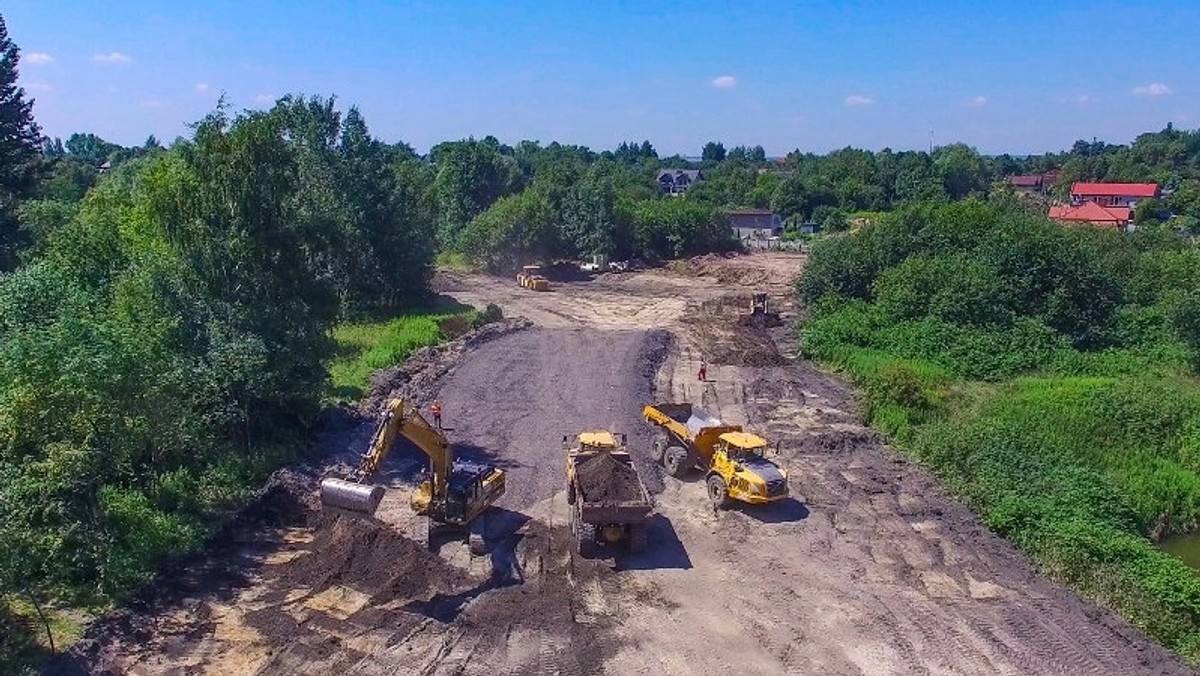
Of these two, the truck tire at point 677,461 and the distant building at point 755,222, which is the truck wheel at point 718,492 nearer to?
the truck tire at point 677,461

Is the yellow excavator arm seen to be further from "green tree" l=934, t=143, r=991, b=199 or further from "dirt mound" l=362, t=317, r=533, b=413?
"green tree" l=934, t=143, r=991, b=199

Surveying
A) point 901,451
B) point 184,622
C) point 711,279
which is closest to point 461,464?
point 184,622

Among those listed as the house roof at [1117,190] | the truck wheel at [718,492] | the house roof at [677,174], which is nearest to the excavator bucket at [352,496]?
the truck wheel at [718,492]

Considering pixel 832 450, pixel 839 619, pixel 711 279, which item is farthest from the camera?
pixel 711 279

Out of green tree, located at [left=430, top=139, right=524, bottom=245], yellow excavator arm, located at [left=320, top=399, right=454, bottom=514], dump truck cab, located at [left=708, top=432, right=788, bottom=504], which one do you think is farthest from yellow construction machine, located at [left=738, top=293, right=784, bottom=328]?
green tree, located at [left=430, top=139, right=524, bottom=245]

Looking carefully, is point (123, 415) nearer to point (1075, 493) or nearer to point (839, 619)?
point (839, 619)
